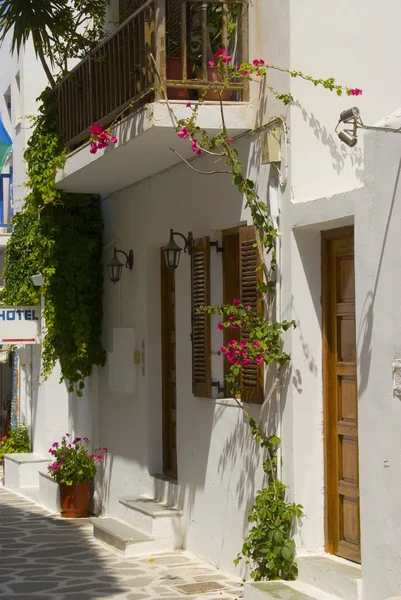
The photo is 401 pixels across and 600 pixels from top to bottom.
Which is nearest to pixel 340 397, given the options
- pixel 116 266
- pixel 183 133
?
pixel 183 133

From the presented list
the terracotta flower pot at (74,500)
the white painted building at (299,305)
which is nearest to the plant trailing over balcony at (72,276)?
the white painted building at (299,305)

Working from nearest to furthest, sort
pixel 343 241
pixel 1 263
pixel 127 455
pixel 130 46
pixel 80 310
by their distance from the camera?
pixel 343 241 → pixel 130 46 → pixel 127 455 → pixel 80 310 → pixel 1 263

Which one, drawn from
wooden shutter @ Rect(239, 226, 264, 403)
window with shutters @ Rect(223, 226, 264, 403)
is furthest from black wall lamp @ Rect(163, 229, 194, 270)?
wooden shutter @ Rect(239, 226, 264, 403)

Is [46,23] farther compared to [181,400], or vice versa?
[46,23]

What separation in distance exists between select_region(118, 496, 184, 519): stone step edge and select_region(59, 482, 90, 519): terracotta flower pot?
1817 millimetres

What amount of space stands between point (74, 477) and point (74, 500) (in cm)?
30

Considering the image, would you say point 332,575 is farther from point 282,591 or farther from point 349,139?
point 349,139

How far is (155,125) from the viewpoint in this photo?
959 centimetres

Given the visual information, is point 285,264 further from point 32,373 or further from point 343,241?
point 32,373

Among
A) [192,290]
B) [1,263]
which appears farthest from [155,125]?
[1,263]

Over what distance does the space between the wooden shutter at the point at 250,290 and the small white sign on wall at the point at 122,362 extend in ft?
11.3

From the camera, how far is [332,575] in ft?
26.5

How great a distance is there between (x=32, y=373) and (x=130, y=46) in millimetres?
9294

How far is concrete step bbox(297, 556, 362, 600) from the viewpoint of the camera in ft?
25.5
